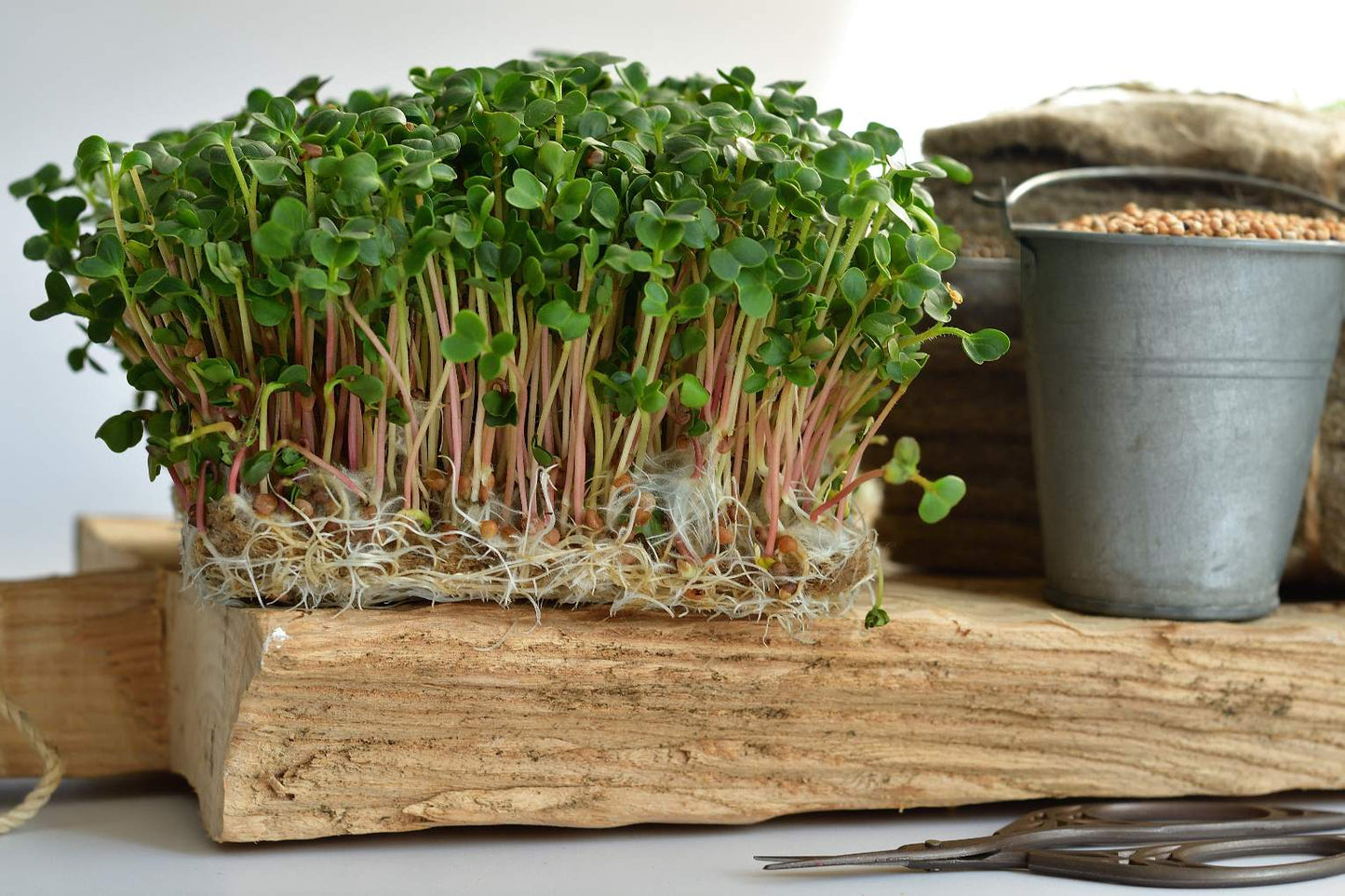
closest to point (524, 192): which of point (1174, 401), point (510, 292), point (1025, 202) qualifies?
point (510, 292)

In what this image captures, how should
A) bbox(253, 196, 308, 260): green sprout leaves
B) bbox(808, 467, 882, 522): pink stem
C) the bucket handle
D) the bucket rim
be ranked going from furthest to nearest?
1. the bucket handle
2. the bucket rim
3. bbox(808, 467, 882, 522): pink stem
4. bbox(253, 196, 308, 260): green sprout leaves

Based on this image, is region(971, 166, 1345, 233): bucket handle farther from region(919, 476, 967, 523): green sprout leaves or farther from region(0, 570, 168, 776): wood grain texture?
region(0, 570, 168, 776): wood grain texture

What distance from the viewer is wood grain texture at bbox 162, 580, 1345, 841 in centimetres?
84

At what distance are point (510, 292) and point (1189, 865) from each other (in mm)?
582

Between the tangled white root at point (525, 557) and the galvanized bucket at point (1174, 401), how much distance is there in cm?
26

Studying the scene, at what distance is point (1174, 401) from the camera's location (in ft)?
3.31

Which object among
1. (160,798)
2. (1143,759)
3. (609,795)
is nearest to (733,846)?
(609,795)

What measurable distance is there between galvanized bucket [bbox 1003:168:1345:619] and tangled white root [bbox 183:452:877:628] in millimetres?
263

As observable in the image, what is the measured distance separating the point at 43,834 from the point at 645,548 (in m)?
0.47

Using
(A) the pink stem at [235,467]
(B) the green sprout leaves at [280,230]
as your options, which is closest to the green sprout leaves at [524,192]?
(B) the green sprout leaves at [280,230]

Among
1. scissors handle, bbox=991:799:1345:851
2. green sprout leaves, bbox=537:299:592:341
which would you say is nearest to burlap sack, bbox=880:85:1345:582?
scissors handle, bbox=991:799:1345:851

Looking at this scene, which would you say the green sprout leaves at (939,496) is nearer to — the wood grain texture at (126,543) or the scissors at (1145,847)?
the scissors at (1145,847)

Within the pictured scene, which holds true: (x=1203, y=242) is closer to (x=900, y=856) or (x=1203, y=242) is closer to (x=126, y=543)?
(x=900, y=856)

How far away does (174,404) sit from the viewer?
34.3 inches
